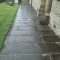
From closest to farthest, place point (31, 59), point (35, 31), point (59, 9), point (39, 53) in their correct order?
1. point (31, 59)
2. point (39, 53)
3. point (59, 9)
4. point (35, 31)

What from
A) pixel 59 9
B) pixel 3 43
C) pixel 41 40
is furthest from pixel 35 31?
pixel 3 43

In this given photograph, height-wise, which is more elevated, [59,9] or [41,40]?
[59,9]

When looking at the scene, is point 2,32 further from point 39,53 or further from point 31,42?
point 39,53

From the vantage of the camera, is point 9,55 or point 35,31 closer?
point 9,55

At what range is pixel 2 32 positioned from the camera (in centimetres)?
587

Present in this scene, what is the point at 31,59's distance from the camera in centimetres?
380

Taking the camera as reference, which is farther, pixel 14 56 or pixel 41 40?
pixel 41 40

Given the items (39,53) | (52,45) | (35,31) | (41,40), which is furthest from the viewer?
(35,31)

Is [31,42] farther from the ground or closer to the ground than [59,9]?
closer to the ground

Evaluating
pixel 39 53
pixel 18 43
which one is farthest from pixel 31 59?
pixel 18 43

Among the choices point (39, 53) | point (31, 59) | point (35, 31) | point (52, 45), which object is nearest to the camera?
point (31, 59)

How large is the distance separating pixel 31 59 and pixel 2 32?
8.44ft

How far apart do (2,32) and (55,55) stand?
2866mm

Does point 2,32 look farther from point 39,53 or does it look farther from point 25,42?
point 39,53
